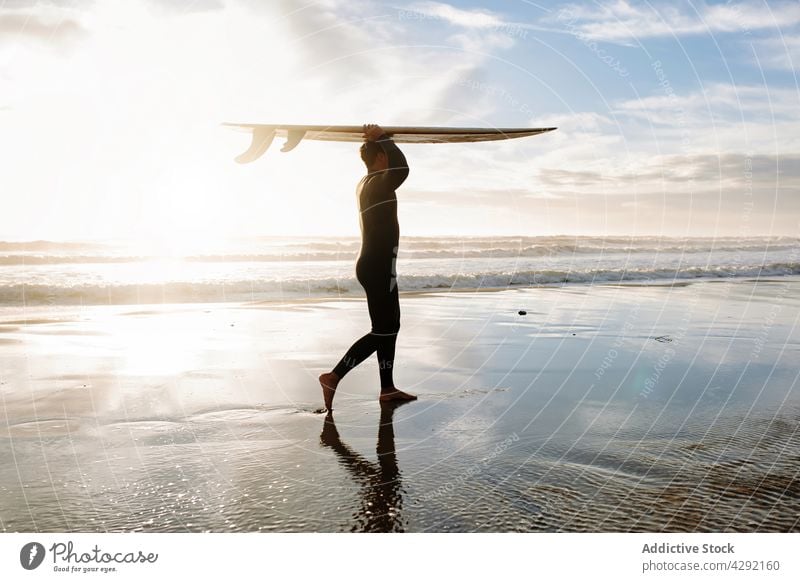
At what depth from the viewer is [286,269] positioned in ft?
81.6

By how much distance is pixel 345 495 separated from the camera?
12.2 feet

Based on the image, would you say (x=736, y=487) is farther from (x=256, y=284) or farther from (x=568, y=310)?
(x=256, y=284)

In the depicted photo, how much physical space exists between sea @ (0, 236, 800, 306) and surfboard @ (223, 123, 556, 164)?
1143cm

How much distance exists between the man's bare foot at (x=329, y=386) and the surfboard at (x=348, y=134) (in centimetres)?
200

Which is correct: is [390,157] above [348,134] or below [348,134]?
below

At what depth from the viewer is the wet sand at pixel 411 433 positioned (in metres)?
3.53

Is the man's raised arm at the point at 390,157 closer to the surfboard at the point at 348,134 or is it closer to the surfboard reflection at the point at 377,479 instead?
the surfboard at the point at 348,134

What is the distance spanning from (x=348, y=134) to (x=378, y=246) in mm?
1143

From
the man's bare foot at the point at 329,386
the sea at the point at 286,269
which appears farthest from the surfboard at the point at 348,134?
the sea at the point at 286,269

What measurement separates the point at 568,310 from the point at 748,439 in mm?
9057

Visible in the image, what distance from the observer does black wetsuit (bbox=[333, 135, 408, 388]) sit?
18.7ft

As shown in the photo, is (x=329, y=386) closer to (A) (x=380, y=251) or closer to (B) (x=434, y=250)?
(A) (x=380, y=251)

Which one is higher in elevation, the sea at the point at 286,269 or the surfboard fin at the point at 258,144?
the surfboard fin at the point at 258,144

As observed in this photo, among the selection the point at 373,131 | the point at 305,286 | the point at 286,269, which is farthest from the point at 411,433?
the point at 286,269
